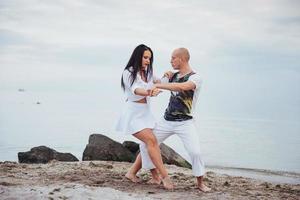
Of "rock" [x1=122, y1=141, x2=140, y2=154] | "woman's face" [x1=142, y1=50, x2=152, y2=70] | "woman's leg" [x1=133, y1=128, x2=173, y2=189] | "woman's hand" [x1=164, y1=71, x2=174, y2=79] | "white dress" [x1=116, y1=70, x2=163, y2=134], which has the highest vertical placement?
"woman's face" [x1=142, y1=50, x2=152, y2=70]

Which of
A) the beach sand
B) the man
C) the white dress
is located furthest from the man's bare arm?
the beach sand

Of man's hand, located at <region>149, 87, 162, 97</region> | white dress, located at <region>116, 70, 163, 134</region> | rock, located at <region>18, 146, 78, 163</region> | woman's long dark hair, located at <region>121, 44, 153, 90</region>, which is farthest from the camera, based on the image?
rock, located at <region>18, 146, 78, 163</region>

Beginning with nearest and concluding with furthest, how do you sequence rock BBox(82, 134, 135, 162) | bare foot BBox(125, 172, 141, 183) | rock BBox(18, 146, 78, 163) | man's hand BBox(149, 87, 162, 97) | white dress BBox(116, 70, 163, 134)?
1. man's hand BBox(149, 87, 162, 97)
2. white dress BBox(116, 70, 163, 134)
3. bare foot BBox(125, 172, 141, 183)
4. rock BBox(82, 134, 135, 162)
5. rock BBox(18, 146, 78, 163)

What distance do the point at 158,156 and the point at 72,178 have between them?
6.33 ft

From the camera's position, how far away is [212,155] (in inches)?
947

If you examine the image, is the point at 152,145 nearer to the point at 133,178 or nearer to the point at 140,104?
the point at 140,104

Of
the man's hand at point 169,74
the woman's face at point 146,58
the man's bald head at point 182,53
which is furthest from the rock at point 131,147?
A: the man's bald head at point 182,53

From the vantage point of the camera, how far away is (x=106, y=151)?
13.7 meters

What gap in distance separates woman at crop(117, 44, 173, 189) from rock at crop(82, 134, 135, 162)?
18.1 ft

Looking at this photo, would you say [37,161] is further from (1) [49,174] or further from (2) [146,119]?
(2) [146,119]

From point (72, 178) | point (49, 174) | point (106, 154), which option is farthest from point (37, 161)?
point (72, 178)

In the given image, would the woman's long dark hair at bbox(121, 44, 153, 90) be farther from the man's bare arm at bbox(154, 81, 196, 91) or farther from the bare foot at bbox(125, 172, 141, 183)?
the bare foot at bbox(125, 172, 141, 183)

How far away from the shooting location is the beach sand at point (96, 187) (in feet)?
23.3

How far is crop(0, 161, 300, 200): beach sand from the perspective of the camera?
280 inches
